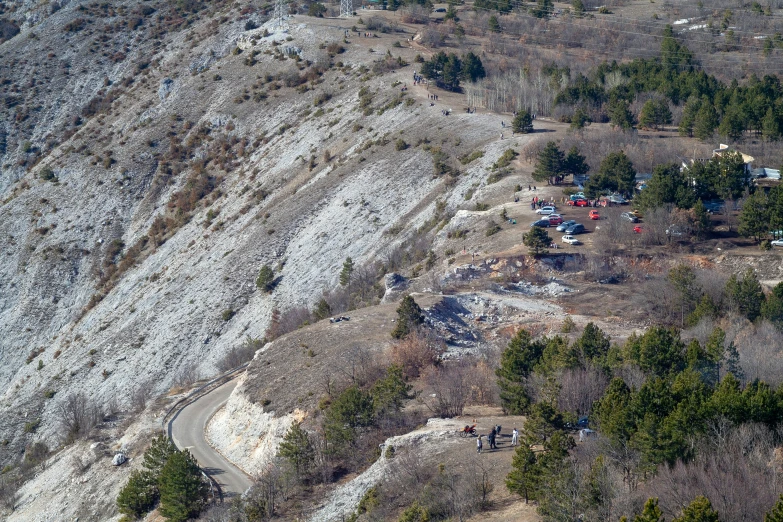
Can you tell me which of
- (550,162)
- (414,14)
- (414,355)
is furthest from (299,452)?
(414,14)

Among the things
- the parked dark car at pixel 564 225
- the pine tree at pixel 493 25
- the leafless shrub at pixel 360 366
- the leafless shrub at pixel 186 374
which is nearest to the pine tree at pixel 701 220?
the parked dark car at pixel 564 225

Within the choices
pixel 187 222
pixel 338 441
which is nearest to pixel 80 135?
pixel 187 222

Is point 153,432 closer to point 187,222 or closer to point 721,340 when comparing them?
point 721,340

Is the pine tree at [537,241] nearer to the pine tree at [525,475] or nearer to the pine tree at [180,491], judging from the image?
the pine tree at [180,491]

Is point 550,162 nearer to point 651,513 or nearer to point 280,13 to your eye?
point 651,513

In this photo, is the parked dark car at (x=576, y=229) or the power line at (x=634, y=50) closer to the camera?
the parked dark car at (x=576, y=229)

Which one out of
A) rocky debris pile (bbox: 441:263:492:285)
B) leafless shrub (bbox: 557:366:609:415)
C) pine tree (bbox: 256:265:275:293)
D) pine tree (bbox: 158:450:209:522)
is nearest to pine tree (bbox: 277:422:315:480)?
pine tree (bbox: 158:450:209:522)
